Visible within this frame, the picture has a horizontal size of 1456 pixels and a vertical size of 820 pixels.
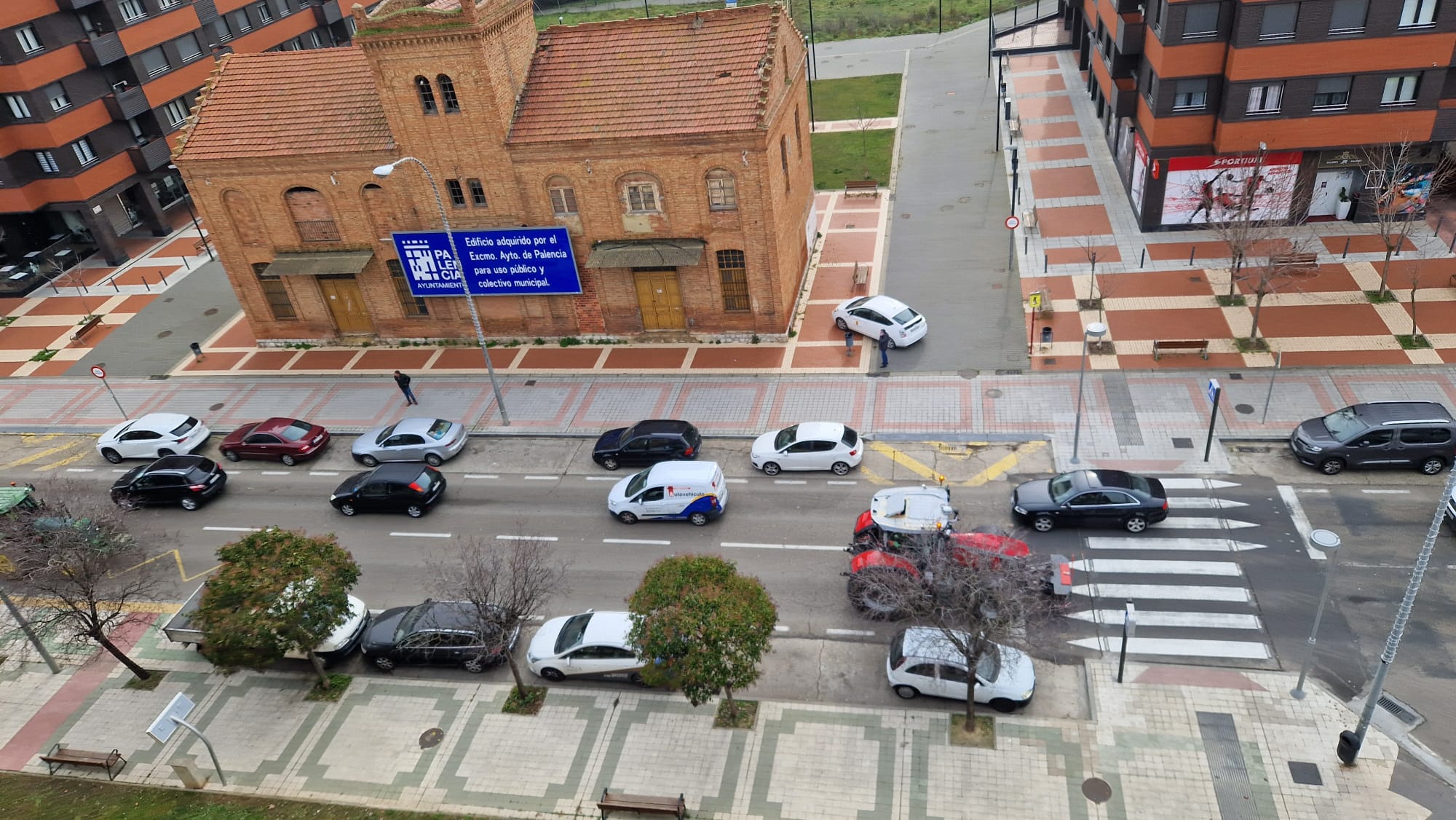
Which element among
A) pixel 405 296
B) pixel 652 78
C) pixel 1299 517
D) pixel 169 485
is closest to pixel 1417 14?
pixel 1299 517

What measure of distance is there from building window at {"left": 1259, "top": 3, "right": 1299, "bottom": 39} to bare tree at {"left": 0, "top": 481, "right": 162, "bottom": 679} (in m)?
40.5

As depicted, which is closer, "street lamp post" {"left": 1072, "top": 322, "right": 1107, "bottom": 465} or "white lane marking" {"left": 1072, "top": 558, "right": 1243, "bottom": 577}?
"white lane marking" {"left": 1072, "top": 558, "right": 1243, "bottom": 577}

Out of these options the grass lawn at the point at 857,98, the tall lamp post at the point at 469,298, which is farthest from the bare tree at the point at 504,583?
the grass lawn at the point at 857,98

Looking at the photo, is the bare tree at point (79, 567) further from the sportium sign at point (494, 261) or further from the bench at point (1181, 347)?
the bench at point (1181, 347)

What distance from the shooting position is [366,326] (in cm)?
3822

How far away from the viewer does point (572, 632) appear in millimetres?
21344

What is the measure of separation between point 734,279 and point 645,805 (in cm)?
2079

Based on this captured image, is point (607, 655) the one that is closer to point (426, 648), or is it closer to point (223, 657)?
point (426, 648)

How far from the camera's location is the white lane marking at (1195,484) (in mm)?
24906

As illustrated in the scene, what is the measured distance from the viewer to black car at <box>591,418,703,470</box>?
28391 mm

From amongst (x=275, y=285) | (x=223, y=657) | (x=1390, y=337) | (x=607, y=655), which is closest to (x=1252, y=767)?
(x=607, y=655)

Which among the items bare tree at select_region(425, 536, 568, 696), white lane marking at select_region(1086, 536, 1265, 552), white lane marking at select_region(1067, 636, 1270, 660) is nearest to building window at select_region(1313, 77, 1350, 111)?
white lane marking at select_region(1086, 536, 1265, 552)

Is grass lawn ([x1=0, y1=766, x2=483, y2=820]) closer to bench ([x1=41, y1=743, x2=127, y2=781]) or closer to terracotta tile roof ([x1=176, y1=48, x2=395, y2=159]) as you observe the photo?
bench ([x1=41, y1=743, x2=127, y2=781])

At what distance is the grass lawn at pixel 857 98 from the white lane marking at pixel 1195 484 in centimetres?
3808
